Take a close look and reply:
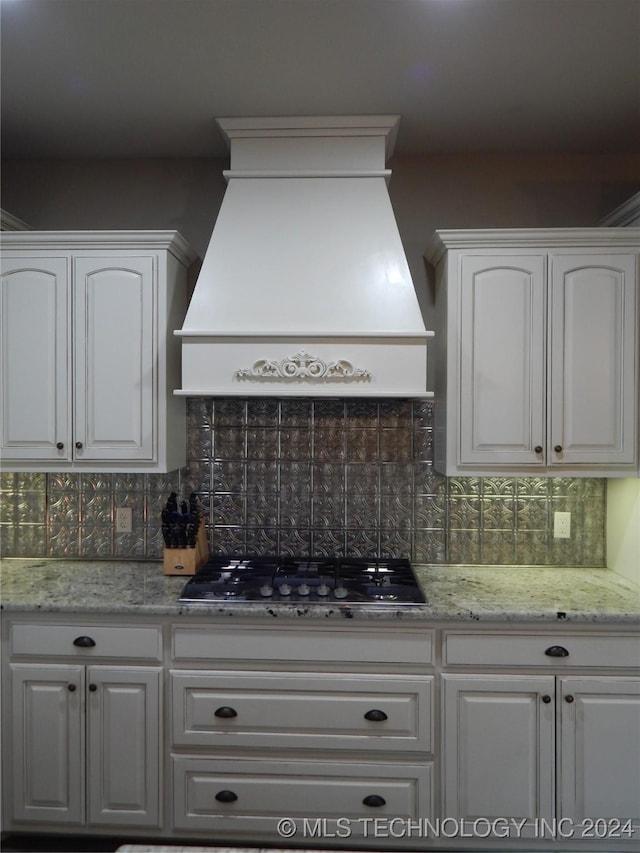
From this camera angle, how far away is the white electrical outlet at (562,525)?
7.88 ft

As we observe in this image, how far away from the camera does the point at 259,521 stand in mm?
2479

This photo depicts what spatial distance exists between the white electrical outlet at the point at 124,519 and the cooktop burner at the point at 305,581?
45 cm

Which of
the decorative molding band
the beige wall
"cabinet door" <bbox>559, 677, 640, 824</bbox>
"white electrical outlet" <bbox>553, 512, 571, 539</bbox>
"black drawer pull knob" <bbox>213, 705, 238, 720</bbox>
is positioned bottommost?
"cabinet door" <bbox>559, 677, 640, 824</bbox>

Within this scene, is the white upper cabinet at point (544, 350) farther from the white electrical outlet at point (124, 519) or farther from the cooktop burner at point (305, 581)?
the white electrical outlet at point (124, 519)

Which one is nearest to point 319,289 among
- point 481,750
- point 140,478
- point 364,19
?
point 364,19

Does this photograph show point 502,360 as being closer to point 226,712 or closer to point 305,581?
point 305,581

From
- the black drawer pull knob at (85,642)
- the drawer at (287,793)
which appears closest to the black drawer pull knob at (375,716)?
the drawer at (287,793)

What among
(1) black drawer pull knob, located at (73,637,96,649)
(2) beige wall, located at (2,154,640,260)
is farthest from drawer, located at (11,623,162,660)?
(2) beige wall, located at (2,154,640,260)

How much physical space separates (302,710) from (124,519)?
1197mm

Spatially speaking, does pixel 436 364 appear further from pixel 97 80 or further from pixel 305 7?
pixel 97 80

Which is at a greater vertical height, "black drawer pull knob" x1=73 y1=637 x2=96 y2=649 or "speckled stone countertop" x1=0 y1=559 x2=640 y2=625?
"speckled stone countertop" x1=0 y1=559 x2=640 y2=625

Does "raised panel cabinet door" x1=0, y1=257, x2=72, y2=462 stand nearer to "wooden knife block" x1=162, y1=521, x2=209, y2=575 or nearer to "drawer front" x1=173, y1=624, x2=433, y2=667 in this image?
"wooden knife block" x1=162, y1=521, x2=209, y2=575

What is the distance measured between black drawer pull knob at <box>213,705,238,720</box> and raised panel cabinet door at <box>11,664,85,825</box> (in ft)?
1.63

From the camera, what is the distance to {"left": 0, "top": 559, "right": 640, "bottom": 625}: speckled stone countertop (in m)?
Answer: 1.86
